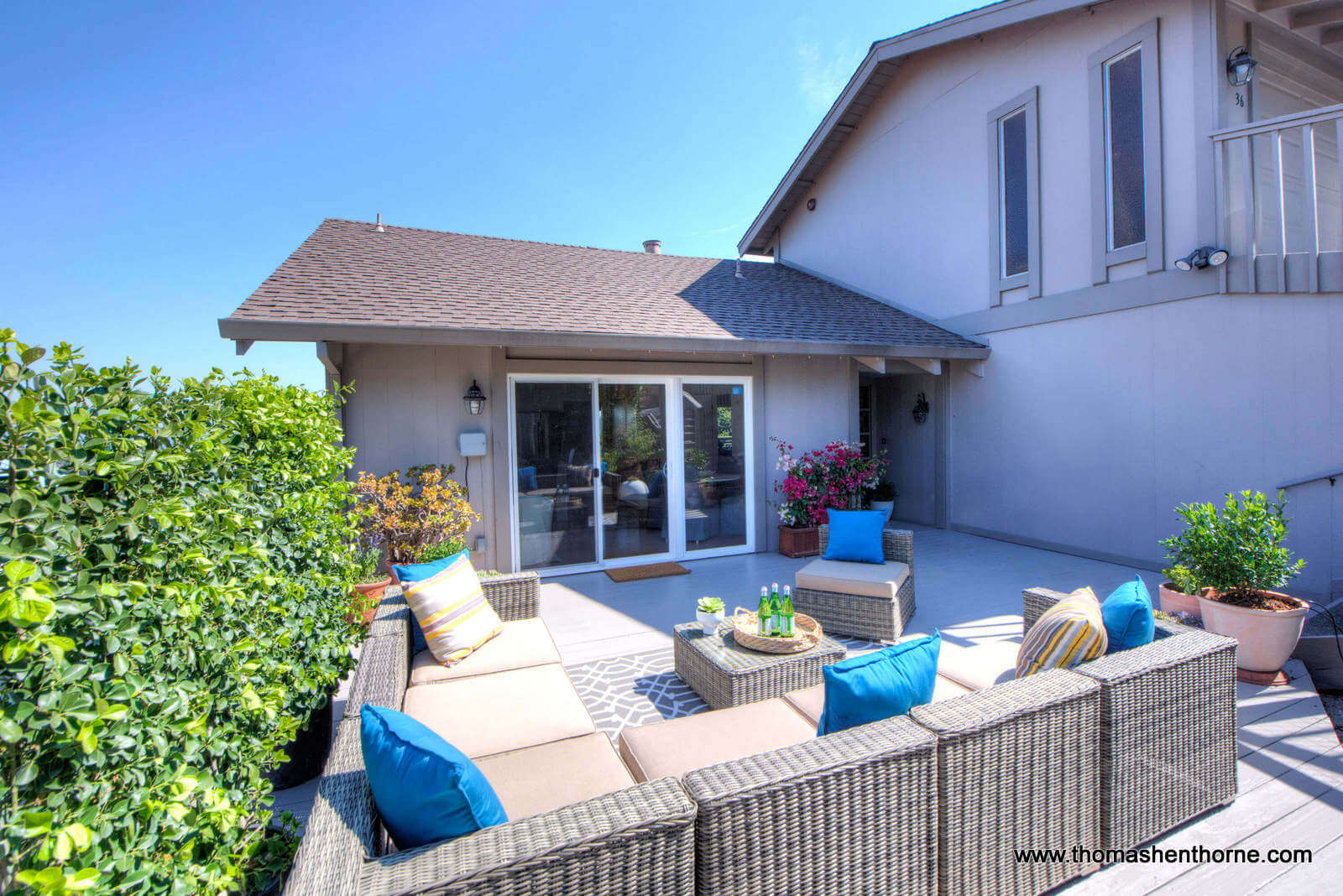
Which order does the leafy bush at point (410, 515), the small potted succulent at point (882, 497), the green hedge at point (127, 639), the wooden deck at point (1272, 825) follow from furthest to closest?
the small potted succulent at point (882, 497)
the leafy bush at point (410, 515)
the wooden deck at point (1272, 825)
the green hedge at point (127, 639)

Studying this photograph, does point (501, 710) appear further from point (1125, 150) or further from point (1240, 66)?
point (1240, 66)

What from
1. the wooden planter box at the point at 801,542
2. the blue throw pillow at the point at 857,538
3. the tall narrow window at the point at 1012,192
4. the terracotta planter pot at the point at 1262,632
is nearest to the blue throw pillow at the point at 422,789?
the blue throw pillow at the point at 857,538

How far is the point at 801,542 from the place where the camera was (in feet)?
24.0

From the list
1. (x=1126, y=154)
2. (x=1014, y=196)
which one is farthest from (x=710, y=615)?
(x=1014, y=196)

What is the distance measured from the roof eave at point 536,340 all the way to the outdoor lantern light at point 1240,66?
3347 mm

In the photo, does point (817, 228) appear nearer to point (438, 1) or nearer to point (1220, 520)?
point (438, 1)

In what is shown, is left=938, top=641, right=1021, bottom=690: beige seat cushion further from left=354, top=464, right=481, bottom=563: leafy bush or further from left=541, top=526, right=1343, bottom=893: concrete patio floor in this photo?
left=354, top=464, right=481, bottom=563: leafy bush

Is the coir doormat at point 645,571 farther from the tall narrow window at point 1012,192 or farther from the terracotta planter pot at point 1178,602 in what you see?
the tall narrow window at point 1012,192

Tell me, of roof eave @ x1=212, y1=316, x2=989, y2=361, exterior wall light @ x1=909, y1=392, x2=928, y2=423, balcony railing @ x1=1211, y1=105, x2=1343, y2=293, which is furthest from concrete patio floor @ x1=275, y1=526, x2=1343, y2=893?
balcony railing @ x1=1211, y1=105, x2=1343, y2=293

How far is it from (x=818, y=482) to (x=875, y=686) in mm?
5662

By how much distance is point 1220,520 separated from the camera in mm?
3961

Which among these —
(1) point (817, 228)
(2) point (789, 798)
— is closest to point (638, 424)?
(2) point (789, 798)

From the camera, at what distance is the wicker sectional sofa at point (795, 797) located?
1.41m

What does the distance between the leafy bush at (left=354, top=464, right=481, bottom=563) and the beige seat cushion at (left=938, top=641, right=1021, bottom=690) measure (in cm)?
419
